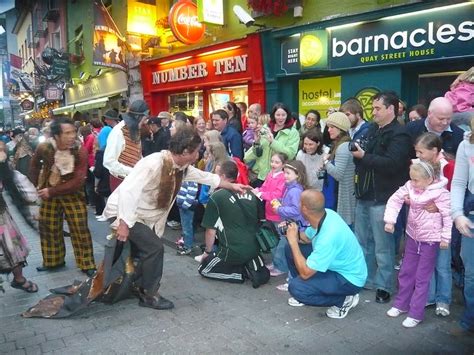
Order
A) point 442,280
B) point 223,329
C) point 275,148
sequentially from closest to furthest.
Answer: point 223,329, point 442,280, point 275,148

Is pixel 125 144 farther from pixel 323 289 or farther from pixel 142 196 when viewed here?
pixel 323 289

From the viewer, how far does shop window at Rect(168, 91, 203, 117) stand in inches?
505

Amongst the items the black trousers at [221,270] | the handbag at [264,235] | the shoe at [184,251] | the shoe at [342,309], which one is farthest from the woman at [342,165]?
the shoe at [184,251]

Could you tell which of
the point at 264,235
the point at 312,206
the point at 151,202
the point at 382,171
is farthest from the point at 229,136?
the point at 312,206

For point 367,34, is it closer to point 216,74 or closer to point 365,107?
point 365,107

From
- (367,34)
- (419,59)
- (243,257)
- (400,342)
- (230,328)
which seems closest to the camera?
(400,342)

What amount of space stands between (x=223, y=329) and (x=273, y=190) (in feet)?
6.02

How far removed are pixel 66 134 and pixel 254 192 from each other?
221 centimetres

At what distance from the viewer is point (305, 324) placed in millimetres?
3693

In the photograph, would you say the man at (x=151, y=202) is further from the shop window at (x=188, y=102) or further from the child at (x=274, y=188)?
the shop window at (x=188, y=102)

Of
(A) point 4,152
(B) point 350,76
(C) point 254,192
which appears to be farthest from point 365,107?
(A) point 4,152

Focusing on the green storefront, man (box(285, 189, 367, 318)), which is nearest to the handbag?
man (box(285, 189, 367, 318))

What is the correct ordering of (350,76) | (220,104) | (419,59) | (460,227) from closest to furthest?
(460,227) < (419,59) < (350,76) < (220,104)

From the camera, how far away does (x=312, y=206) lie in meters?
3.54
